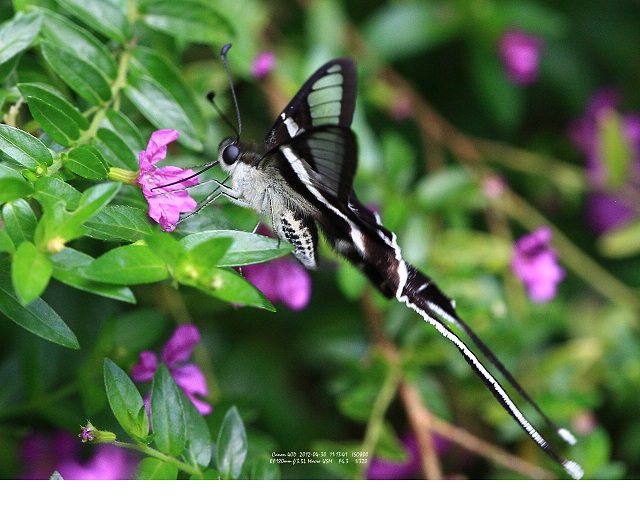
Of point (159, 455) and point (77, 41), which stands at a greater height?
point (77, 41)

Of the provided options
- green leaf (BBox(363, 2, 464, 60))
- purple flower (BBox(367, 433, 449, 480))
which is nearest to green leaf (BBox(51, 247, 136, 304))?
purple flower (BBox(367, 433, 449, 480))

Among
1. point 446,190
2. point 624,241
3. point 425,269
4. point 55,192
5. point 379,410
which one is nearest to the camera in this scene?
point 55,192

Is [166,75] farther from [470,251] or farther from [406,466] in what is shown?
[406,466]

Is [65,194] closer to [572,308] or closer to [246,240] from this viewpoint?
[246,240]

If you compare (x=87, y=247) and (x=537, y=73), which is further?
(x=537, y=73)

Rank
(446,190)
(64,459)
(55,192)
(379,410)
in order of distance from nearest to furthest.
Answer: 1. (55,192)
2. (64,459)
3. (379,410)
4. (446,190)

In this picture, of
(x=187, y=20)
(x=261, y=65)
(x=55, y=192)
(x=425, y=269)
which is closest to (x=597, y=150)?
(x=425, y=269)
